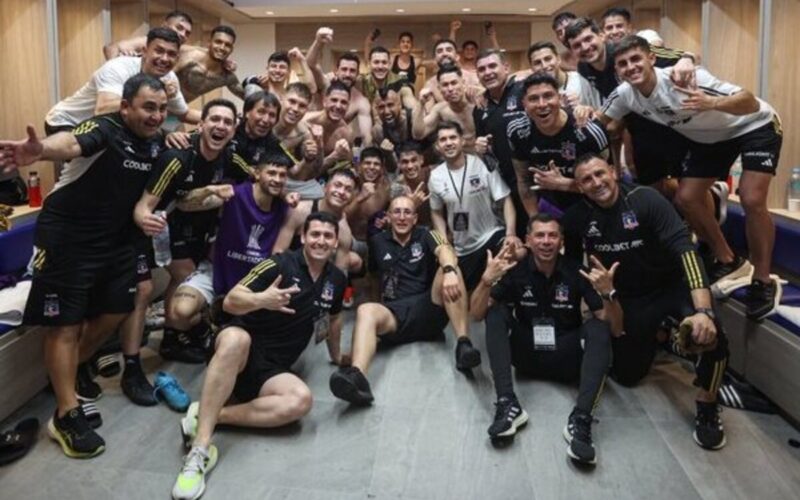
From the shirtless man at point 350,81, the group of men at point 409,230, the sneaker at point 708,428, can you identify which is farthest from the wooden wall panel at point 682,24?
the sneaker at point 708,428

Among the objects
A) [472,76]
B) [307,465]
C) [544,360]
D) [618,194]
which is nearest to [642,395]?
[544,360]

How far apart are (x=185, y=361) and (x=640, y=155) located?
2638 mm

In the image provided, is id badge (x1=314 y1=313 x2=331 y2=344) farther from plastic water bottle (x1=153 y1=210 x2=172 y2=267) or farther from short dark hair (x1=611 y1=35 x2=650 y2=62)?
short dark hair (x1=611 y1=35 x2=650 y2=62)

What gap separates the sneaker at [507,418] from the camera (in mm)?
2521

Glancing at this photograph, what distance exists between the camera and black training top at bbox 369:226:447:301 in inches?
134

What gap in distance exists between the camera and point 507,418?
8.42 ft

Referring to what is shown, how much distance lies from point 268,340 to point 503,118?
1785 millimetres

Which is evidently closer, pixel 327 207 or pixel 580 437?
pixel 580 437

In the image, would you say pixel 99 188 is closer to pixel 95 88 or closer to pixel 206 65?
pixel 95 88

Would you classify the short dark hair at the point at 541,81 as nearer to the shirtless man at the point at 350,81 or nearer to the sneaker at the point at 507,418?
the sneaker at the point at 507,418

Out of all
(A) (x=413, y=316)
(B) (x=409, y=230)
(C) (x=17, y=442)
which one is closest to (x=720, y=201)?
(B) (x=409, y=230)

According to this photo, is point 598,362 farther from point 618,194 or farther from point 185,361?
point 185,361

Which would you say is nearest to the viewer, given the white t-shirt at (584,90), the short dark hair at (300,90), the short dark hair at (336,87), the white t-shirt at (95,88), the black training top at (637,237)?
the black training top at (637,237)

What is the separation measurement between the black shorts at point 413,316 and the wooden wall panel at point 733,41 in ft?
9.73
